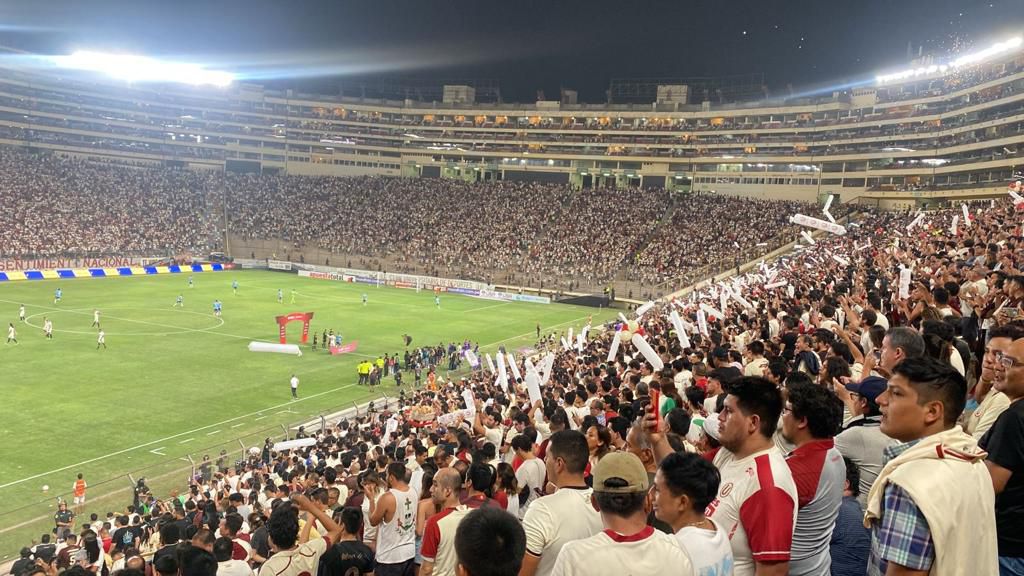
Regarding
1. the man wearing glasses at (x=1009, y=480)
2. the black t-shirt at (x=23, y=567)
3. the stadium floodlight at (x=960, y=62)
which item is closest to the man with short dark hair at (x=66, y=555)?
the black t-shirt at (x=23, y=567)

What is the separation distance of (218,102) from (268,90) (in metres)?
8.47

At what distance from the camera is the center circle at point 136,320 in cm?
4394

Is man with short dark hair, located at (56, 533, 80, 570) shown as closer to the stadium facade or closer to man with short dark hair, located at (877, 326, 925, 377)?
man with short dark hair, located at (877, 326, 925, 377)

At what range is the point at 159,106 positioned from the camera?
115m

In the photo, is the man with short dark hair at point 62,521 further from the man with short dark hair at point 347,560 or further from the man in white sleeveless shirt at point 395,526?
the man with short dark hair at point 347,560

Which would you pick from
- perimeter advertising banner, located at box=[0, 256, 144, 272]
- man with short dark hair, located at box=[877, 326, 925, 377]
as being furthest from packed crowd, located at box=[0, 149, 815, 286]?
man with short dark hair, located at box=[877, 326, 925, 377]

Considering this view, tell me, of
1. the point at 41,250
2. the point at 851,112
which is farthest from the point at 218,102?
the point at 851,112

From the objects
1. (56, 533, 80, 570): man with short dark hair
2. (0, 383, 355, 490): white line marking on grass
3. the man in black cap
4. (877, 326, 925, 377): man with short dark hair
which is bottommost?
(0, 383, 355, 490): white line marking on grass

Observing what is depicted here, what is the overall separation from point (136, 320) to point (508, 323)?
81.3ft

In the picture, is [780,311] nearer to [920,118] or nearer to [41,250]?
[920,118]

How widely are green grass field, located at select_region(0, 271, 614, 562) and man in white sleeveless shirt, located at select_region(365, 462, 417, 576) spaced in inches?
568

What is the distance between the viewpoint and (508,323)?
180ft

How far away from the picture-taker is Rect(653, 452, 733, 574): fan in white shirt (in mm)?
3961

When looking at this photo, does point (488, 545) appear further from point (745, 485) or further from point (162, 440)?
point (162, 440)
